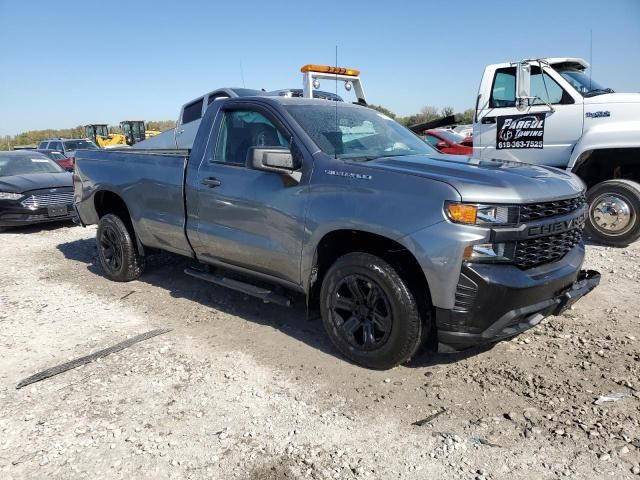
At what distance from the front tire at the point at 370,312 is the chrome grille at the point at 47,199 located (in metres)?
7.79

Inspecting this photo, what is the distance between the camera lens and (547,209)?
3.26 m

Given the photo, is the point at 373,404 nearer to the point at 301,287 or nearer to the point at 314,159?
the point at 301,287

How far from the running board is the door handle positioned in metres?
0.84

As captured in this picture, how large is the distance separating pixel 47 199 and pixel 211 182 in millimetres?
6643

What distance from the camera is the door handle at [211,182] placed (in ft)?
14.3

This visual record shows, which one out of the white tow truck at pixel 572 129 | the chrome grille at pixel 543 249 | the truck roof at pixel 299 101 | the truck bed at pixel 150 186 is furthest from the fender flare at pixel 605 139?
the truck bed at pixel 150 186

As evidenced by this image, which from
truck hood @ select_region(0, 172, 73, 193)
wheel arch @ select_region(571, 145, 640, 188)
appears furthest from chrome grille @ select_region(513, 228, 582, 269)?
truck hood @ select_region(0, 172, 73, 193)

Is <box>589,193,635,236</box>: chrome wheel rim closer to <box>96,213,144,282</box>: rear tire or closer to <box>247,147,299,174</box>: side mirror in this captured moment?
<box>247,147,299,174</box>: side mirror

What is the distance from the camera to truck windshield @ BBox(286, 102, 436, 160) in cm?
391

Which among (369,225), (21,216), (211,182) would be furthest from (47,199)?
(369,225)

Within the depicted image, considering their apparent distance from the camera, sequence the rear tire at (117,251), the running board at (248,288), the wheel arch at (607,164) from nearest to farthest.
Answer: the running board at (248,288) → the rear tire at (117,251) → the wheel arch at (607,164)

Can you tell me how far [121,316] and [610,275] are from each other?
5.12 m

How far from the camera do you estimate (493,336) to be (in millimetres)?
3107

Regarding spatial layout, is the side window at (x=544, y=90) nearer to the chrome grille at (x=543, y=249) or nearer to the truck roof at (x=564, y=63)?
the truck roof at (x=564, y=63)
